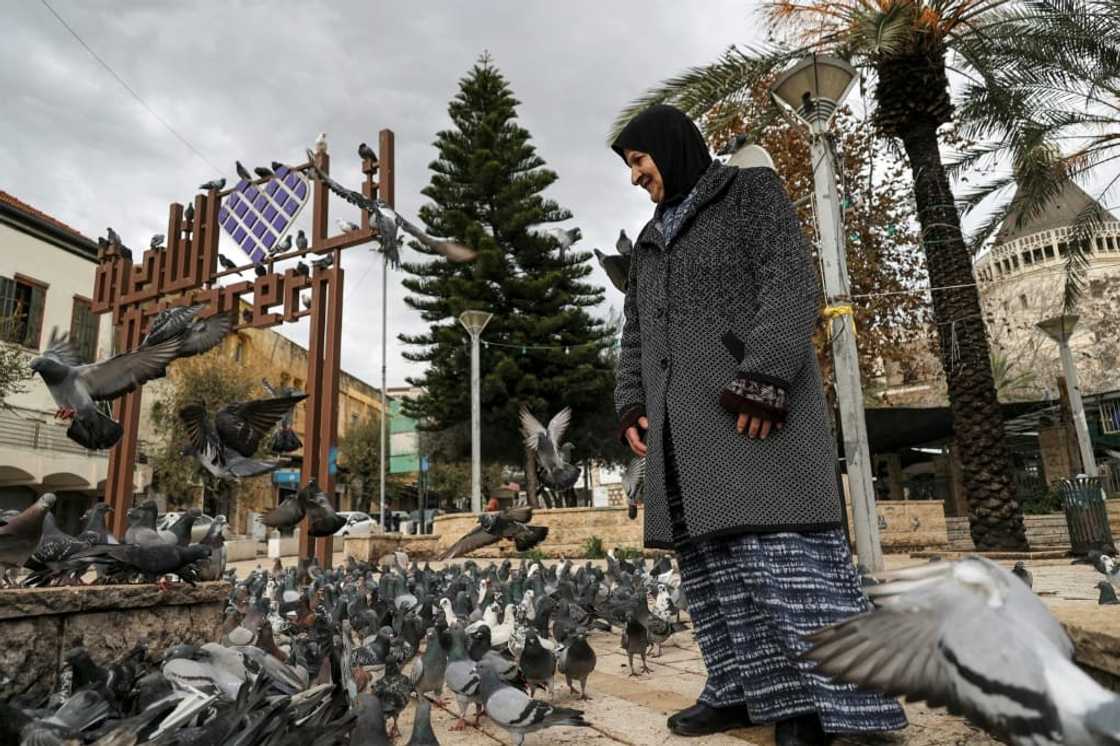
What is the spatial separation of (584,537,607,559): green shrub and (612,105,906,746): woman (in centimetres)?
1115

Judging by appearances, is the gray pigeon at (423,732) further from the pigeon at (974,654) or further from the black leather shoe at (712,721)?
the pigeon at (974,654)

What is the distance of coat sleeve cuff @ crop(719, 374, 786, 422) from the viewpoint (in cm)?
211

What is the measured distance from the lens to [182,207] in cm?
1156

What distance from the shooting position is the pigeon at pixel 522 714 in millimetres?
2438

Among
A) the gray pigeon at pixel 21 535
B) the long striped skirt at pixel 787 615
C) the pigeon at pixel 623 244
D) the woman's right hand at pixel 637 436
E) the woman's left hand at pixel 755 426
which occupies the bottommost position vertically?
the long striped skirt at pixel 787 615

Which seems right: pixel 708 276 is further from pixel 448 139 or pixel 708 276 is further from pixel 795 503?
pixel 448 139

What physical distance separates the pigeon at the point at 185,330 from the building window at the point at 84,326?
20.2 m

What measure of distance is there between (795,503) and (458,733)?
5.82 ft

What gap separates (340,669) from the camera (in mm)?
2564

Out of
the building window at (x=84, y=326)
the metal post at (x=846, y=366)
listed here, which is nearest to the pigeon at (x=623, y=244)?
the metal post at (x=846, y=366)

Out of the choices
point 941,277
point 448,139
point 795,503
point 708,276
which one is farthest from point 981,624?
point 448,139

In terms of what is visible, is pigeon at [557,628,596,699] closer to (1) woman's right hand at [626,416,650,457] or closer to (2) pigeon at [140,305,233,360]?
(1) woman's right hand at [626,416,650,457]

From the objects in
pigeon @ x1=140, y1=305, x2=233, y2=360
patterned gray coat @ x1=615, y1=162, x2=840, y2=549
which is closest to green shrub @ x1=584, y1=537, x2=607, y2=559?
pigeon @ x1=140, y1=305, x2=233, y2=360

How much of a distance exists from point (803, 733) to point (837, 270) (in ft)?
15.4
